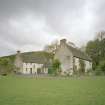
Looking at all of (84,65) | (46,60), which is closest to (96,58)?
(84,65)

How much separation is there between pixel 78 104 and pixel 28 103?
2235mm

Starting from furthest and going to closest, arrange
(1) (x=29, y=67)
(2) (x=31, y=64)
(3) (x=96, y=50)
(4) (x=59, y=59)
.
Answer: (3) (x=96, y=50) < (2) (x=31, y=64) < (1) (x=29, y=67) < (4) (x=59, y=59)

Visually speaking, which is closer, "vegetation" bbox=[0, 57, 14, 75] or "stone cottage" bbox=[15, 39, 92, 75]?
"vegetation" bbox=[0, 57, 14, 75]

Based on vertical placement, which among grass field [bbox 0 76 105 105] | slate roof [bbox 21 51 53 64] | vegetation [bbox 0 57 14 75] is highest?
slate roof [bbox 21 51 53 64]

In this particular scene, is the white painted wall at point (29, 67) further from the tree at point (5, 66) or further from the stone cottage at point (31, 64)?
the tree at point (5, 66)

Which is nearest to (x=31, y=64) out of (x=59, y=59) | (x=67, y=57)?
(x=59, y=59)

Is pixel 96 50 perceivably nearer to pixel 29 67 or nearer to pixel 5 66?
pixel 29 67

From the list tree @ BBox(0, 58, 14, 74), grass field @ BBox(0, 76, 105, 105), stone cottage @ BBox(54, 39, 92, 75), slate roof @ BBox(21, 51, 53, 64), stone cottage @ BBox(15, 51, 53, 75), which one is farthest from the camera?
slate roof @ BBox(21, 51, 53, 64)

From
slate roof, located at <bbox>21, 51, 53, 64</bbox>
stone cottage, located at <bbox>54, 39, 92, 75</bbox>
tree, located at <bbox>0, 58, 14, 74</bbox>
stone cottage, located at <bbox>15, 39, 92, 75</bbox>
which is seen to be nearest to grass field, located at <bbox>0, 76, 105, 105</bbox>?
tree, located at <bbox>0, 58, 14, 74</bbox>

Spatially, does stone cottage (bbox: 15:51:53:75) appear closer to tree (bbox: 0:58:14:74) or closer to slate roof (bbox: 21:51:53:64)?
slate roof (bbox: 21:51:53:64)

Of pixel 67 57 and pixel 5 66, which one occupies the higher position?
pixel 67 57

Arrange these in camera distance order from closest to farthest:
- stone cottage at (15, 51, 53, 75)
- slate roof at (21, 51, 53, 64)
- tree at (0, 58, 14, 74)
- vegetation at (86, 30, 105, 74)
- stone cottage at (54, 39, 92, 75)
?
tree at (0, 58, 14, 74)
stone cottage at (54, 39, 92, 75)
stone cottage at (15, 51, 53, 75)
slate roof at (21, 51, 53, 64)
vegetation at (86, 30, 105, 74)

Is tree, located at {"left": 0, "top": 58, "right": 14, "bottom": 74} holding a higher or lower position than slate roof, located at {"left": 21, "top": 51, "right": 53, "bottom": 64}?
lower

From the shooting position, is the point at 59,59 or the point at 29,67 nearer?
the point at 59,59
